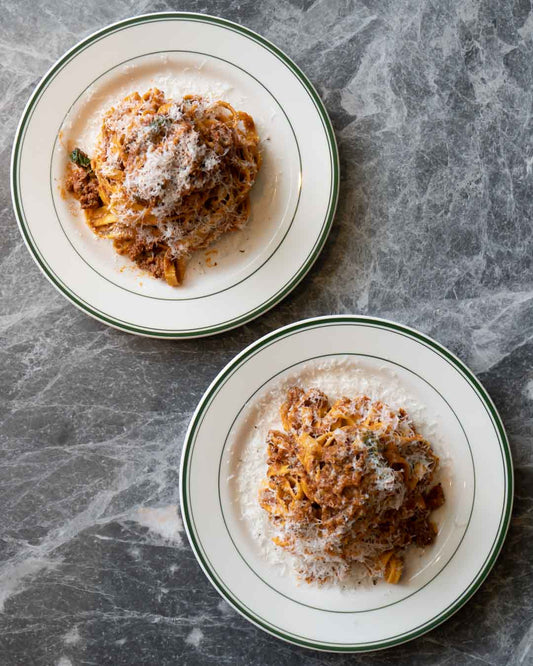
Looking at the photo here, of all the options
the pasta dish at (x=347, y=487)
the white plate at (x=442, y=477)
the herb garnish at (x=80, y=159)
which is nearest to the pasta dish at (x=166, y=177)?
the herb garnish at (x=80, y=159)

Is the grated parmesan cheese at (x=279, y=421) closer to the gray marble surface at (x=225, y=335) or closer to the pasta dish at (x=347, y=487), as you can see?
the pasta dish at (x=347, y=487)

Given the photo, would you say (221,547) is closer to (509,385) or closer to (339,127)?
(509,385)

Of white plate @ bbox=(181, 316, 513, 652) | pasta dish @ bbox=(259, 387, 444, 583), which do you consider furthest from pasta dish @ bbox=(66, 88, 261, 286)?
pasta dish @ bbox=(259, 387, 444, 583)

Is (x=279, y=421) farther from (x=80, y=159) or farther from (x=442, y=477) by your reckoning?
(x=80, y=159)

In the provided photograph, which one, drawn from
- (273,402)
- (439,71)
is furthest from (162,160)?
(439,71)

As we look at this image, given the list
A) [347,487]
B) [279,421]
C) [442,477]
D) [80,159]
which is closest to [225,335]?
[279,421]
